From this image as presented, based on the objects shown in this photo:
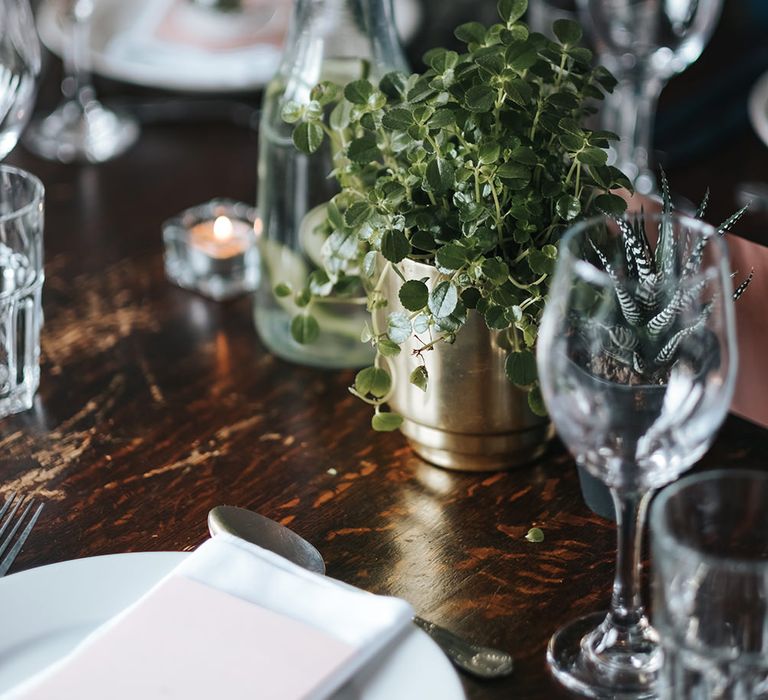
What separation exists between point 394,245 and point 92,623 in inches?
10.1

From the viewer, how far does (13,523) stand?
0.74m

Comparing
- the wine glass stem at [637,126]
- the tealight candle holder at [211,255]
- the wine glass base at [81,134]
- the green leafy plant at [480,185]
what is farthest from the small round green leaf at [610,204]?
the wine glass base at [81,134]

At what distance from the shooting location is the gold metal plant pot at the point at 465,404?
737 mm

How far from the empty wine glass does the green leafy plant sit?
577 mm

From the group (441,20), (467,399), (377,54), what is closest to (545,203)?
(467,399)

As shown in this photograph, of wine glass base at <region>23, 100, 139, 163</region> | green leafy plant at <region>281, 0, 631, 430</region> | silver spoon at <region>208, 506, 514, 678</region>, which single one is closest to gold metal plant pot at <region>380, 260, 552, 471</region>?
green leafy plant at <region>281, 0, 631, 430</region>

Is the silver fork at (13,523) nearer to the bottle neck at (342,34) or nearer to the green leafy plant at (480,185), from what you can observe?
the green leafy plant at (480,185)

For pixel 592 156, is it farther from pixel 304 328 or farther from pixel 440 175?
pixel 304 328

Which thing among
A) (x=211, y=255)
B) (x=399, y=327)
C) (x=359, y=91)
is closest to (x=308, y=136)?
(x=359, y=91)

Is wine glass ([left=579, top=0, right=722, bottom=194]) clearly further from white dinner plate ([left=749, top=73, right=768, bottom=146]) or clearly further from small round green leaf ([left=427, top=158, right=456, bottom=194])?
small round green leaf ([left=427, top=158, right=456, bottom=194])

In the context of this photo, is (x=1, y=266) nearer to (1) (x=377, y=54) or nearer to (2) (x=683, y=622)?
(1) (x=377, y=54)

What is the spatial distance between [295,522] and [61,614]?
17 centimetres

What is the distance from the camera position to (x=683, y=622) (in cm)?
52

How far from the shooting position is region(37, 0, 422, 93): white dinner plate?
A: 135 centimetres
